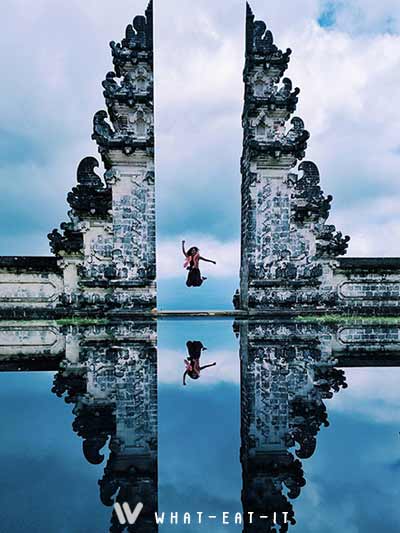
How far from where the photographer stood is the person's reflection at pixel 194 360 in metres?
6.37

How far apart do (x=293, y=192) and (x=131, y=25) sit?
7555 mm

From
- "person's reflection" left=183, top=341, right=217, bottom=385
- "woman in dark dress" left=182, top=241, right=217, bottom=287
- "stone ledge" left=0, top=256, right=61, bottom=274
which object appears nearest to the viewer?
"person's reflection" left=183, top=341, right=217, bottom=385

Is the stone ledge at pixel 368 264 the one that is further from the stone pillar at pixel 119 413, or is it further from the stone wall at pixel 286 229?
the stone pillar at pixel 119 413

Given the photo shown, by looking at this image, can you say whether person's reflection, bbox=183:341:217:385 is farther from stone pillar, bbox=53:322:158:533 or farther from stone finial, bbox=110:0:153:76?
stone finial, bbox=110:0:153:76

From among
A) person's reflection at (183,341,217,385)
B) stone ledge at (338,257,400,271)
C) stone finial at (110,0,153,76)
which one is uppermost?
stone finial at (110,0,153,76)

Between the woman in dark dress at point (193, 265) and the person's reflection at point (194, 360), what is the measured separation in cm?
684

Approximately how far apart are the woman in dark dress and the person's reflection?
6.84 meters

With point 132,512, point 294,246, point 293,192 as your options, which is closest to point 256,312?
point 294,246

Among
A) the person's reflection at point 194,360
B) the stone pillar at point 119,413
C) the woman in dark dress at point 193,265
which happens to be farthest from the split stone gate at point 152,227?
the stone pillar at point 119,413

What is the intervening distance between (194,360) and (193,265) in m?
9.27

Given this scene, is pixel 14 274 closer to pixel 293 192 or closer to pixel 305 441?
pixel 293 192

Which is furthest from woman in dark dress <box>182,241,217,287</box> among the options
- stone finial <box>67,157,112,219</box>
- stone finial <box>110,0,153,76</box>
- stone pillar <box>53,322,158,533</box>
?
stone pillar <box>53,322,158,533</box>

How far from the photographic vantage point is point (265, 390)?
514 cm

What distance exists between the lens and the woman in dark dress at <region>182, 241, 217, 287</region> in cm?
1666
